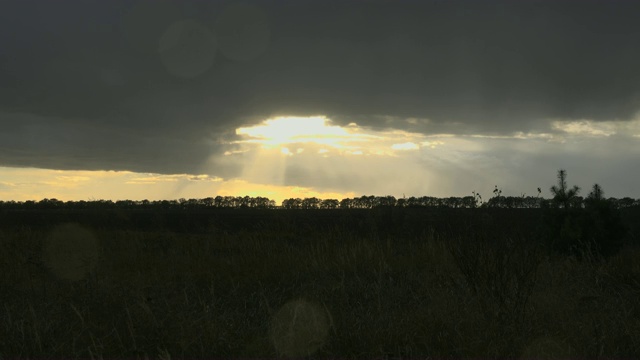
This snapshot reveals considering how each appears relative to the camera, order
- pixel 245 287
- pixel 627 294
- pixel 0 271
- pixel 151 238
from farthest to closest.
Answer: pixel 151 238 → pixel 0 271 → pixel 245 287 → pixel 627 294

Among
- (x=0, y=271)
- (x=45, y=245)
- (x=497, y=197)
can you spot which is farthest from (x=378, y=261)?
(x=45, y=245)

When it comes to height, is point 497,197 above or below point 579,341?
above

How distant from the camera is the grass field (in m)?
5.14

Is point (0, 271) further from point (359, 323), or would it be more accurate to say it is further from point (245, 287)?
point (359, 323)

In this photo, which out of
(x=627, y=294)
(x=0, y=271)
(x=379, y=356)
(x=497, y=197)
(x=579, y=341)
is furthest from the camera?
(x=0, y=271)

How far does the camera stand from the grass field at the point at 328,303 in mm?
5141

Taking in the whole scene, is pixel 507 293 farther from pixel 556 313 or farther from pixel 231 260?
pixel 231 260

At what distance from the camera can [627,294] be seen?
796 centimetres

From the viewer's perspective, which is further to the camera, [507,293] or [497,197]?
[497,197]

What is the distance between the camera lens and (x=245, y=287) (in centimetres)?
861

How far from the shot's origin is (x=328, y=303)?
23.1 ft

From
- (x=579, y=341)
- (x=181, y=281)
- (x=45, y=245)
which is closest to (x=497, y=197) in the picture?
(x=579, y=341)

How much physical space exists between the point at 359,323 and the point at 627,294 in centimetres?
481

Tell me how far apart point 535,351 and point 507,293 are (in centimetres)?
156
